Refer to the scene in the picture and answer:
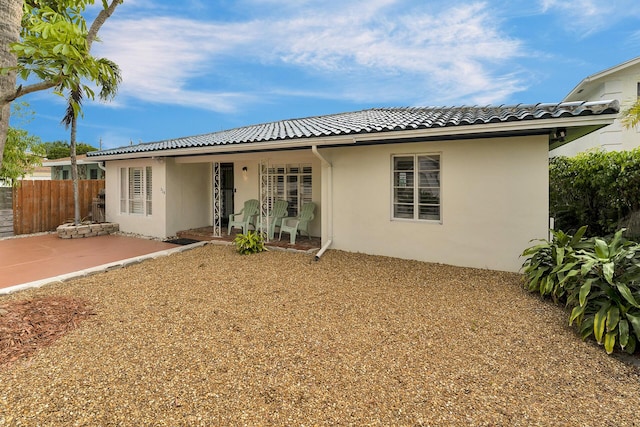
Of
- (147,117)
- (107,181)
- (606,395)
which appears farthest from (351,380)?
(147,117)

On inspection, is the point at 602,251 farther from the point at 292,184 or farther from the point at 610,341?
the point at 292,184

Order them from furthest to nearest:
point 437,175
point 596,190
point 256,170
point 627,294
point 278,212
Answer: point 256,170, point 278,212, point 437,175, point 596,190, point 627,294

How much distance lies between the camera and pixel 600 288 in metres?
4.29

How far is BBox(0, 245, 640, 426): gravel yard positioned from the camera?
8.79 feet

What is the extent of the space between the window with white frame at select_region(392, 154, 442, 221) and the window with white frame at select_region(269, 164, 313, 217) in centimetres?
363

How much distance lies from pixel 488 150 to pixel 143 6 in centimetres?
947

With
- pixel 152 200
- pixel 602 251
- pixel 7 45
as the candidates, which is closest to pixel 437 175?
pixel 602 251

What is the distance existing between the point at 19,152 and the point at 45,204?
2724 mm

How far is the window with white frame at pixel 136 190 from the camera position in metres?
11.9

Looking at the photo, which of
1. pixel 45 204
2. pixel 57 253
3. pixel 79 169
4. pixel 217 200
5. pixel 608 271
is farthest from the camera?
pixel 79 169

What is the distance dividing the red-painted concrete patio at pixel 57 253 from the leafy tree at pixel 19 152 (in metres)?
2.36

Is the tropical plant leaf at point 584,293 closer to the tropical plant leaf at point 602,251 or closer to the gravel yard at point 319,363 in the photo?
the gravel yard at point 319,363

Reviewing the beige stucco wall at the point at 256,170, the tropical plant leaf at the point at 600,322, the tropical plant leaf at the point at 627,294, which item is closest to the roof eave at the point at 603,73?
the beige stucco wall at the point at 256,170

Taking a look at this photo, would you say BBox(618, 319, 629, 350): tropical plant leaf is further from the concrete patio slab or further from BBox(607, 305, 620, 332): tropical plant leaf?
the concrete patio slab
